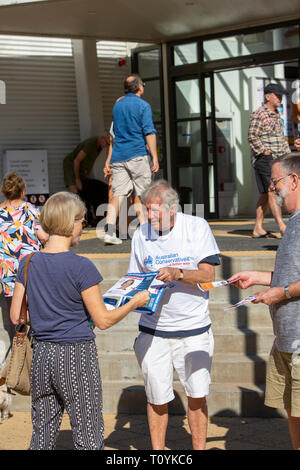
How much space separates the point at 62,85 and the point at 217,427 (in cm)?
957

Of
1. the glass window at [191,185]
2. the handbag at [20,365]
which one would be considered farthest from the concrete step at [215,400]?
the glass window at [191,185]

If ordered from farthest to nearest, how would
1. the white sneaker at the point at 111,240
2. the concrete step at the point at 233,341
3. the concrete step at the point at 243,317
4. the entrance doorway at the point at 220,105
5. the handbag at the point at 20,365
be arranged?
the entrance doorway at the point at 220,105 < the white sneaker at the point at 111,240 < the concrete step at the point at 243,317 < the concrete step at the point at 233,341 < the handbag at the point at 20,365

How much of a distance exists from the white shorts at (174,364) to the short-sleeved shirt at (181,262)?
Answer: 95 mm

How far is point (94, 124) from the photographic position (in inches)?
570

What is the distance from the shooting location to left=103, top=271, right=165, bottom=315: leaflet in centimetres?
452

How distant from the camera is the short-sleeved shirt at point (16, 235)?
23.1ft

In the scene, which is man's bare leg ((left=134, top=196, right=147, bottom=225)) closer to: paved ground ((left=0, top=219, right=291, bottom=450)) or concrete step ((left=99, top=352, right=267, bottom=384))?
concrete step ((left=99, top=352, right=267, bottom=384))

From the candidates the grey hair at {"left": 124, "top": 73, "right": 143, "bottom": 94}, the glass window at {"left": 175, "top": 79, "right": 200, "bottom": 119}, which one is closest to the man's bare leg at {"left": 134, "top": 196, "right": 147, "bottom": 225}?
the grey hair at {"left": 124, "top": 73, "right": 143, "bottom": 94}

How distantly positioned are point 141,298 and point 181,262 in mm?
626

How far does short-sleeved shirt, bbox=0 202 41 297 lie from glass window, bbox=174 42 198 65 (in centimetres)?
797

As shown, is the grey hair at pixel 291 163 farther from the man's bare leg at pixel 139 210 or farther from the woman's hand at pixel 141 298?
the man's bare leg at pixel 139 210

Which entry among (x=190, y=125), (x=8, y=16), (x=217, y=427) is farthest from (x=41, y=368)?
(x=190, y=125)

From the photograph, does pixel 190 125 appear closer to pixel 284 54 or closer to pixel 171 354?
pixel 284 54

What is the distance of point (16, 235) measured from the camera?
7047 mm
